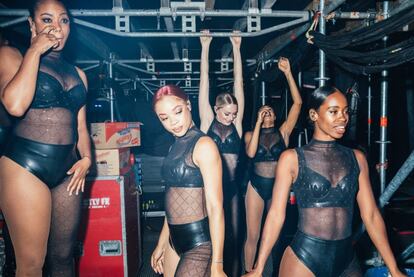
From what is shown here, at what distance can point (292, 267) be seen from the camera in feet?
8.20

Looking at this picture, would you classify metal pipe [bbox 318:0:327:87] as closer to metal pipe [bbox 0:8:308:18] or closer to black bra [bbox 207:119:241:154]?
metal pipe [bbox 0:8:308:18]

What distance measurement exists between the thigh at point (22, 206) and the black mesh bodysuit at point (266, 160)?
344 centimetres

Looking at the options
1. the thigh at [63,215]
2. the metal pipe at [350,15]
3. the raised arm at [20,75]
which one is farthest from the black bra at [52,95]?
the metal pipe at [350,15]

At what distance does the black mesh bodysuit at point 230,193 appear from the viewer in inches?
161

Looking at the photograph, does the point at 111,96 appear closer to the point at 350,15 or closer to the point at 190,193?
the point at 190,193

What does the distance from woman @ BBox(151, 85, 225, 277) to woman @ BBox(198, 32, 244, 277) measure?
168cm

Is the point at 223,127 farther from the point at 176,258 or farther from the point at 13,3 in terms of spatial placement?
the point at 13,3

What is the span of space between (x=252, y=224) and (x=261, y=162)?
107 centimetres

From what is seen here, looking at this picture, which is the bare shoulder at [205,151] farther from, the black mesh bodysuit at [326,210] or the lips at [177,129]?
the black mesh bodysuit at [326,210]

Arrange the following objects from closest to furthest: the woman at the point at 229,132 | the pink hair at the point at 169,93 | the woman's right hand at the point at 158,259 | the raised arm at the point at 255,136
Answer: the pink hair at the point at 169,93, the woman's right hand at the point at 158,259, the woman at the point at 229,132, the raised arm at the point at 255,136

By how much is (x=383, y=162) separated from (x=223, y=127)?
2.30m

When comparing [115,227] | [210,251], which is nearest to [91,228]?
[115,227]

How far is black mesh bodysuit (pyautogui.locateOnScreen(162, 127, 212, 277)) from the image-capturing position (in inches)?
91.7

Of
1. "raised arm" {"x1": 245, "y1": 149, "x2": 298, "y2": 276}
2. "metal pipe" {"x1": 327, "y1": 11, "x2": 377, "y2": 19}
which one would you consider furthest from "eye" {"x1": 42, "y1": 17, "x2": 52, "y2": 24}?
"metal pipe" {"x1": 327, "y1": 11, "x2": 377, "y2": 19}
